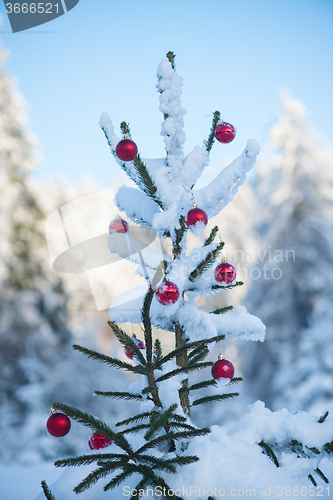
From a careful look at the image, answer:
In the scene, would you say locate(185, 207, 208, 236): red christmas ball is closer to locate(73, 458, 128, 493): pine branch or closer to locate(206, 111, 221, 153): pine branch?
locate(206, 111, 221, 153): pine branch

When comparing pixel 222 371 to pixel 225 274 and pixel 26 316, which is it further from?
pixel 26 316

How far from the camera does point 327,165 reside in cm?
873

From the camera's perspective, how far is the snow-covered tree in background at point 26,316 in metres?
6.70

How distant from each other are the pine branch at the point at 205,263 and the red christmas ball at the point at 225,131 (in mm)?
848

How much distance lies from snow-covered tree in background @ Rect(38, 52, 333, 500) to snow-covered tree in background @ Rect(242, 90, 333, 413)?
574 cm

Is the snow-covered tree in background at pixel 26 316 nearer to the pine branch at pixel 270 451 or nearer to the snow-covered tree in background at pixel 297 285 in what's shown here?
the snow-covered tree in background at pixel 297 285

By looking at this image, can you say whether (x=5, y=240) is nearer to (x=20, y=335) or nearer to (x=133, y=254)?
(x=20, y=335)

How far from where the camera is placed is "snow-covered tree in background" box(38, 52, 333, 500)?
122 centimetres

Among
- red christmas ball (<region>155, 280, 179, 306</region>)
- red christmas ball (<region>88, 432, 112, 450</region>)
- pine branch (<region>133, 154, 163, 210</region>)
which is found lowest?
red christmas ball (<region>88, 432, 112, 450</region>)

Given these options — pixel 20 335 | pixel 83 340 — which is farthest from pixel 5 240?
pixel 83 340

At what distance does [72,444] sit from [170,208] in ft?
23.4

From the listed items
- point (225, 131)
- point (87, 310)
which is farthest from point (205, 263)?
point (87, 310)

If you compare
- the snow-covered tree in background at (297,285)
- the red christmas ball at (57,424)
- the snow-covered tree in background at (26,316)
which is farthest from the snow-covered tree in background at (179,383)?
the snow-covered tree in background at (26,316)

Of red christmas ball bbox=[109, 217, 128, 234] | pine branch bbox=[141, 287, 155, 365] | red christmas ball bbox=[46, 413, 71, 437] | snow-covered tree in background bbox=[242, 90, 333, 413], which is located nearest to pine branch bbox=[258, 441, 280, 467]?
pine branch bbox=[141, 287, 155, 365]
